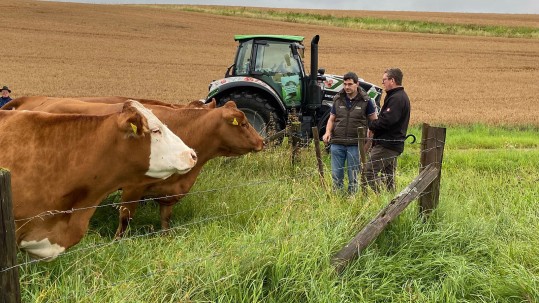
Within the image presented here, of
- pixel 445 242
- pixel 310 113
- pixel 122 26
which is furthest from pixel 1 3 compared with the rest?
pixel 445 242

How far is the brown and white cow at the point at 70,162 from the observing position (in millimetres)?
3537

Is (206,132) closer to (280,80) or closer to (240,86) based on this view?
(240,86)

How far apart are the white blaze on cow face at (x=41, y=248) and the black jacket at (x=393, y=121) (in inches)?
138

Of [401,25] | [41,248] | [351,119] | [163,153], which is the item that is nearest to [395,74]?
[351,119]

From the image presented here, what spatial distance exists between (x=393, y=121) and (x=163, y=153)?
2.87 m

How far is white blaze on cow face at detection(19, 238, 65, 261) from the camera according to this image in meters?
3.52

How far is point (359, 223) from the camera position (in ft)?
13.4

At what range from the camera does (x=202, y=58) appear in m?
27.7

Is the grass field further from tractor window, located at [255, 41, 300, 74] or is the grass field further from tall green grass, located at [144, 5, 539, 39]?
tall green grass, located at [144, 5, 539, 39]

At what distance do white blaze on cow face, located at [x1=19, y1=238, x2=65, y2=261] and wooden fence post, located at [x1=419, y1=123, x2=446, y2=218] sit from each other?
2917 mm

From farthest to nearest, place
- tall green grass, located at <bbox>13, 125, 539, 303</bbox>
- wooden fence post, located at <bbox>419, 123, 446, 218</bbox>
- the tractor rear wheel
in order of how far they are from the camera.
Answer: the tractor rear wheel
wooden fence post, located at <bbox>419, 123, 446, 218</bbox>
tall green grass, located at <bbox>13, 125, 539, 303</bbox>

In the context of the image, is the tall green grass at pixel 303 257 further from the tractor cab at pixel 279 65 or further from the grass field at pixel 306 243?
the tractor cab at pixel 279 65

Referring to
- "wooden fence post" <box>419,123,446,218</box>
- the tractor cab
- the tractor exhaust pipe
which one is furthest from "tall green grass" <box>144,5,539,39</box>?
"wooden fence post" <box>419,123,446,218</box>

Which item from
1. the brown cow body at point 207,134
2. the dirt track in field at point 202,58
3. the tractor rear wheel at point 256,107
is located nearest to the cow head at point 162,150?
the brown cow body at point 207,134
